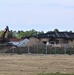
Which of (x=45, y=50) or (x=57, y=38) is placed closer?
(x=45, y=50)

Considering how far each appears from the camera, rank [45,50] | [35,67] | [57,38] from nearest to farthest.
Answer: [35,67] < [45,50] < [57,38]

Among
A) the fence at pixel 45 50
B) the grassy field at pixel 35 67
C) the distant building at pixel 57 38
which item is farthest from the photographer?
the distant building at pixel 57 38

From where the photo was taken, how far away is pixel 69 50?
5984cm

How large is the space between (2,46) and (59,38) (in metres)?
31.1

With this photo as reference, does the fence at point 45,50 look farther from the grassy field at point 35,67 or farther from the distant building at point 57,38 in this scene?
the distant building at point 57,38

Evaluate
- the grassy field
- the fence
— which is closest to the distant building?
the fence

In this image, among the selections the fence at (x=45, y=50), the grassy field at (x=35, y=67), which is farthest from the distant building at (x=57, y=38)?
the grassy field at (x=35, y=67)

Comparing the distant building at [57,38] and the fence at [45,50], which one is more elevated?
the distant building at [57,38]

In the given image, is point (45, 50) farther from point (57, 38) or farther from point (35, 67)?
point (57, 38)

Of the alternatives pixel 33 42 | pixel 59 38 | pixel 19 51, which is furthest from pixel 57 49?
pixel 59 38

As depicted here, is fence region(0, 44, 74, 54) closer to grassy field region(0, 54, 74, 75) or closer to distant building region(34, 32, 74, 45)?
grassy field region(0, 54, 74, 75)

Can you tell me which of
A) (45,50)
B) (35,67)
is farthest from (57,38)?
(35,67)

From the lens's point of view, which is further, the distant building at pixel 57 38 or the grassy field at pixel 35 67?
the distant building at pixel 57 38

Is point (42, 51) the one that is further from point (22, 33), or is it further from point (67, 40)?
point (22, 33)
